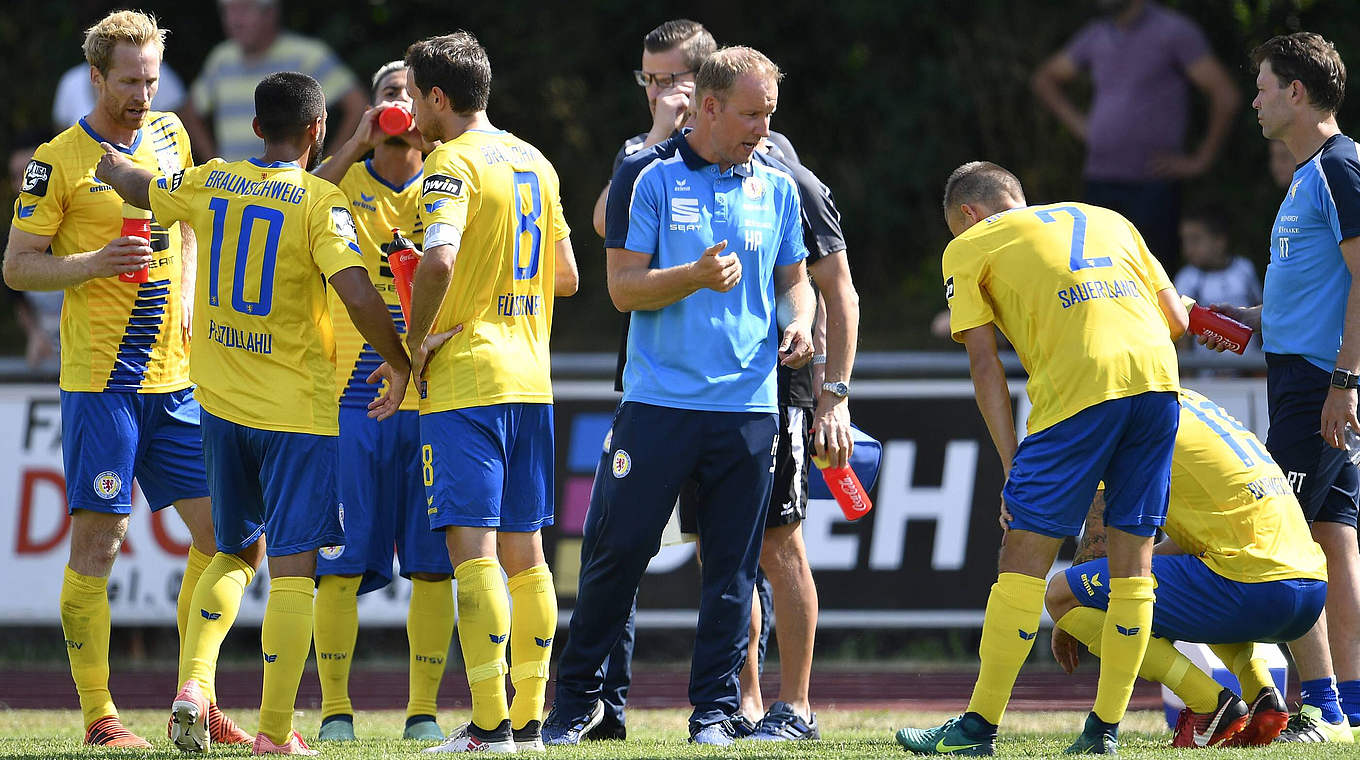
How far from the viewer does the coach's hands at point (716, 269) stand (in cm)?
502

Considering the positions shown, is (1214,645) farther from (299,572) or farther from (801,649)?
(299,572)

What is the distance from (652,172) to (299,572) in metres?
1.72

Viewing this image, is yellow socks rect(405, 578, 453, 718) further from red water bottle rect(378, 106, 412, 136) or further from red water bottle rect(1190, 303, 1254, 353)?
red water bottle rect(1190, 303, 1254, 353)

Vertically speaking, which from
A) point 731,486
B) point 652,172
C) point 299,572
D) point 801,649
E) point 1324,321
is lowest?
point 801,649

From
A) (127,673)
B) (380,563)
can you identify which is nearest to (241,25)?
(127,673)

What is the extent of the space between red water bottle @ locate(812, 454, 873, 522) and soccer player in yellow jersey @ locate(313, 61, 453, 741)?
1.53 meters

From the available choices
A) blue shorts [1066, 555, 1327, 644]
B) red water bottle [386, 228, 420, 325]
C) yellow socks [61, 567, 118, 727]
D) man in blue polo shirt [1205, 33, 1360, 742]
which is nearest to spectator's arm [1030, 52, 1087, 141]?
man in blue polo shirt [1205, 33, 1360, 742]

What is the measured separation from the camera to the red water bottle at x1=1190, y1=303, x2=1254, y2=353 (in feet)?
19.4

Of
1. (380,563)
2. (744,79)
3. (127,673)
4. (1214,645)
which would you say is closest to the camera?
(744,79)

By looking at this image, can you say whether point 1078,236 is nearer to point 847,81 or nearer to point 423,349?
point 423,349

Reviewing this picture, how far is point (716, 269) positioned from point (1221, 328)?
2.06m

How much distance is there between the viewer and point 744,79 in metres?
5.18

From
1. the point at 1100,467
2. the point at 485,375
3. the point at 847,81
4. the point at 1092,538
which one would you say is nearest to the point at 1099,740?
the point at 1100,467

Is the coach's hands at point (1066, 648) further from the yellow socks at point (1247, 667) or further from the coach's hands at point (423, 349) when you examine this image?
the coach's hands at point (423, 349)
